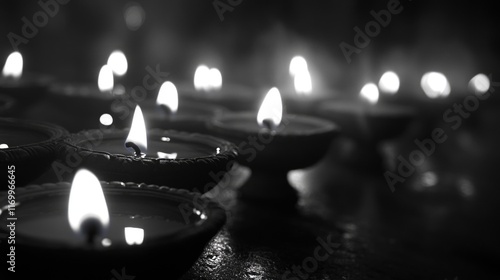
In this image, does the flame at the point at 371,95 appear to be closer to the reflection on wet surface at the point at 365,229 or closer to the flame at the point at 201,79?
the reflection on wet surface at the point at 365,229

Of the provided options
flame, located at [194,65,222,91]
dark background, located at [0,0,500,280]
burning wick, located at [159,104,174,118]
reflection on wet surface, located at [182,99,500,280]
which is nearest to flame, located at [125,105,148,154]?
reflection on wet surface, located at [182,99,500,280]

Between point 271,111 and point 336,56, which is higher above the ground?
point 336,56

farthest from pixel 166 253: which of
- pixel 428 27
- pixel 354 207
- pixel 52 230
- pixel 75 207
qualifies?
pixel 428 27

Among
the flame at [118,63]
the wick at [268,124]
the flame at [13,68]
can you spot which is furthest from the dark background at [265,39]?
the wick at [268,124]

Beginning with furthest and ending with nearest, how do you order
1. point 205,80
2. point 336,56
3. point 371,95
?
point 336,56
point 205,80
point 371,95

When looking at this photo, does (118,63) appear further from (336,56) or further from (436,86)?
(336,56)

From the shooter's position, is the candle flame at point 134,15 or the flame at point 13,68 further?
the candle flame at point 134,15

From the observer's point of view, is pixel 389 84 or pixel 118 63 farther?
pixel 389 84

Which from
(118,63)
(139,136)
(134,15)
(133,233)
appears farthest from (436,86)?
(134,15)
